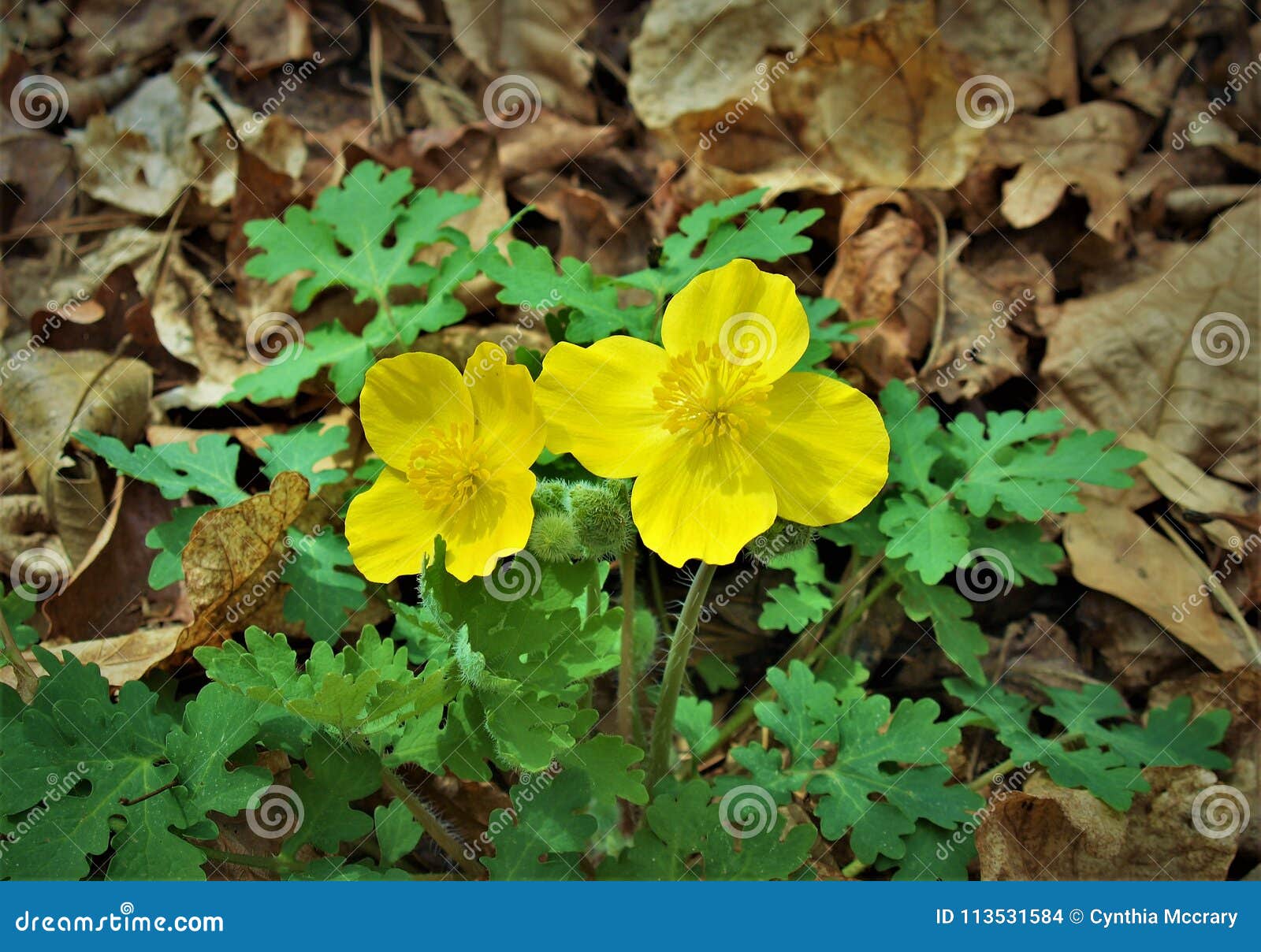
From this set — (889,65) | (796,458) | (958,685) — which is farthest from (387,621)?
(889,65)

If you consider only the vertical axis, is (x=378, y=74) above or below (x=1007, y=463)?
above

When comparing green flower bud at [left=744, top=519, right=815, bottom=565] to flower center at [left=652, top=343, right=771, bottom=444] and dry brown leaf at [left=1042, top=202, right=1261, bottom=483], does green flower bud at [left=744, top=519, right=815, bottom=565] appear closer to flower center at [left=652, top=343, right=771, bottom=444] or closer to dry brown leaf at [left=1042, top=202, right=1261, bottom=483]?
flower center at [left=652, top=343, right=771, bottom=444]

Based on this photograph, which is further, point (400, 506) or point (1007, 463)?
point (1007, 463)

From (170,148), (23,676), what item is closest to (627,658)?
(23,676)

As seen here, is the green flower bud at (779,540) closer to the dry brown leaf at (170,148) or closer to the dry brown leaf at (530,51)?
the dry brown leaf at (530,51)

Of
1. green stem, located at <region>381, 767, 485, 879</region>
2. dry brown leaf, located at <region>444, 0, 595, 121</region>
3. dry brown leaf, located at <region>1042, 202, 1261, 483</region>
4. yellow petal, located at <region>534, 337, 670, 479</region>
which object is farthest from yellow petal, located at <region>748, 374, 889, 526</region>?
dry brown leaf, located at <region>444, 0, 595, 121</region>

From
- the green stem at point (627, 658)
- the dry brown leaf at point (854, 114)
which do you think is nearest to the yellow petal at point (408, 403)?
the green stem at point (627, 658)

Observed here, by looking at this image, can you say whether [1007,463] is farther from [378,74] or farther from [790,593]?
[378,74]
